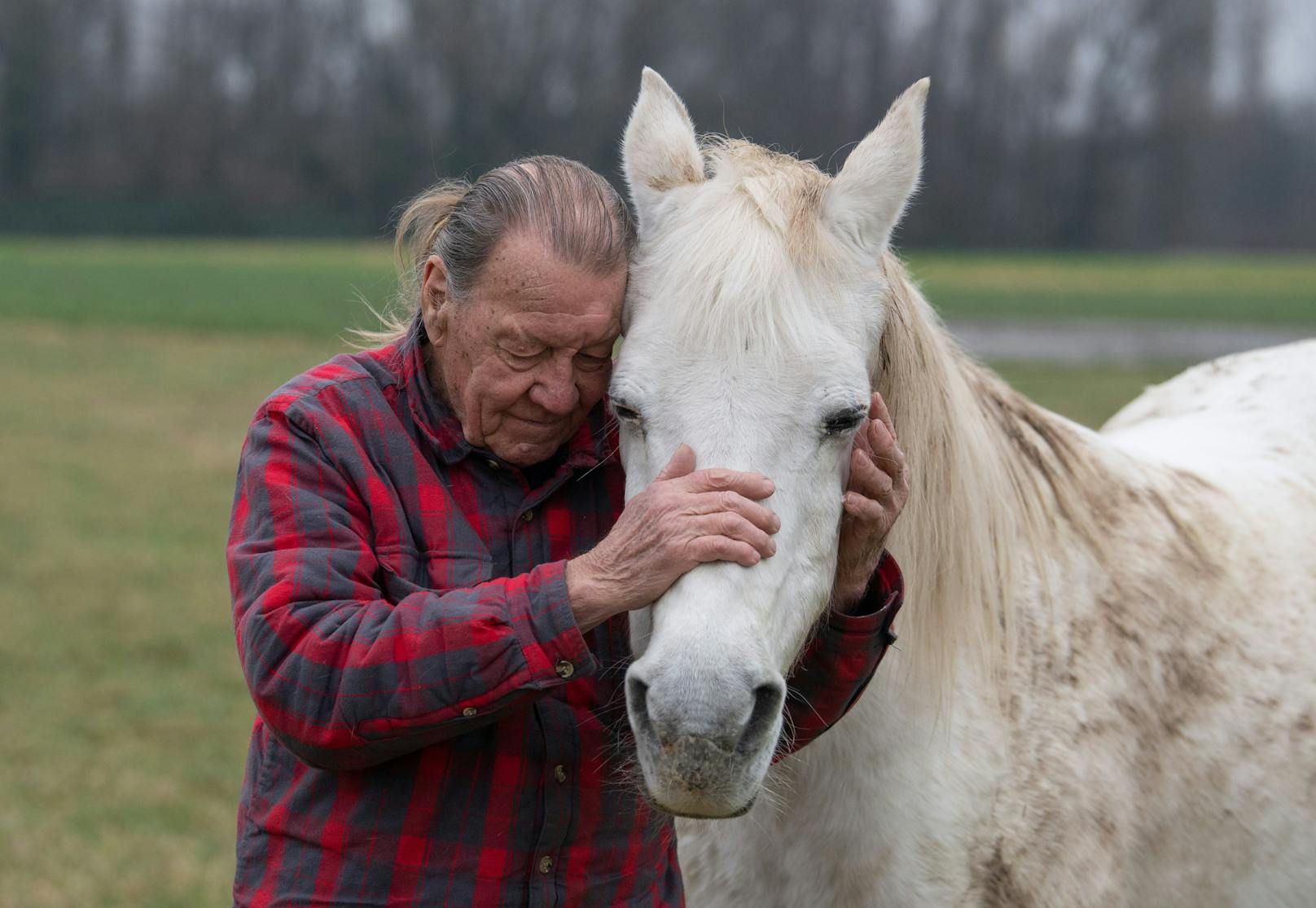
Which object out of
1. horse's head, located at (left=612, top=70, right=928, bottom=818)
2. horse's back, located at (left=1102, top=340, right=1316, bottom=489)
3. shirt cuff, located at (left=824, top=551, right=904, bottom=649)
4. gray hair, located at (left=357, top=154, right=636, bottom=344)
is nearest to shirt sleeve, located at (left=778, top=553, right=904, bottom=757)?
shirt cuff, located at (left=824, top=551, right=904, bottom=649)

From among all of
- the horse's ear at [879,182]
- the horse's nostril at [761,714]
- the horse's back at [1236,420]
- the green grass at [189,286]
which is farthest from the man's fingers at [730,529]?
the green grass at [189,286]

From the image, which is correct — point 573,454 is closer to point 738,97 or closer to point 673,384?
point 673,384

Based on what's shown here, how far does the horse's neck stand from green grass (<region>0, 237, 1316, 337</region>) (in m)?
17.5

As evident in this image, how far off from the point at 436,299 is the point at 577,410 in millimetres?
280

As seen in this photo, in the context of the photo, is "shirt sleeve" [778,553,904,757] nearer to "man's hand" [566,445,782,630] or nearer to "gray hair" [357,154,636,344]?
"man's hand" [566,445,782,630]

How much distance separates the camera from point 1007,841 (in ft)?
7.17

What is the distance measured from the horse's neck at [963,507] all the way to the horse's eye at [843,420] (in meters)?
0.25

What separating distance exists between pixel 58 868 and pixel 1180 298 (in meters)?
29.8

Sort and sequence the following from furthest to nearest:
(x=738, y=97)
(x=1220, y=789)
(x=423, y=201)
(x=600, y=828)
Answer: (x=738, y=97)
(x=1220, y=789)
(x=423, y=201)
(x=600, y=828)

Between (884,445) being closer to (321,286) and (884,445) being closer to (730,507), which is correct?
(730,507)

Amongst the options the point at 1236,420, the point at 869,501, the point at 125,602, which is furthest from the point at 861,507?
the point at 125,602

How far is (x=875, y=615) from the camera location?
200cm

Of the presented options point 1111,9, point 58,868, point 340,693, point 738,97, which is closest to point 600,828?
point 340,693

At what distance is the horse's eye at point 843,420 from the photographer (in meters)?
1.85
